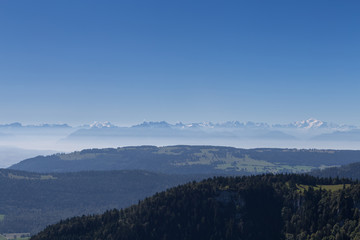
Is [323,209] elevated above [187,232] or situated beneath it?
elevated above

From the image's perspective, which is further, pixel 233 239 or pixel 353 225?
pixel 233 239

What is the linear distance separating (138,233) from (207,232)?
33505 mm

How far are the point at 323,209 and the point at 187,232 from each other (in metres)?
63.3

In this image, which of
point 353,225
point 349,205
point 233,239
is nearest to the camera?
point 353,225

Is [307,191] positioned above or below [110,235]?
above

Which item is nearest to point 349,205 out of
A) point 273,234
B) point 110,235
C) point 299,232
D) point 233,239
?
point 299,232

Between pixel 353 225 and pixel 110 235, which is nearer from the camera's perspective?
pixel 353 225

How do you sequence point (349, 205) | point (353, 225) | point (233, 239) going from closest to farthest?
point (353, 225) < point (349, 205) < point (233, 239)

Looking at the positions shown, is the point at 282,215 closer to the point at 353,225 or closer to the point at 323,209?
the point at 323,209

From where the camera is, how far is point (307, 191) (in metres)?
196

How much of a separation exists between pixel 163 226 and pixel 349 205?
85438 mm

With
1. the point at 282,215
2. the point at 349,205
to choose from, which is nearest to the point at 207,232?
the point at 282,215

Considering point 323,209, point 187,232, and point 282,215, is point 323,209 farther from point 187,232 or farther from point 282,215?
point 187,232

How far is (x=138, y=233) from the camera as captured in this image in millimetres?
198375
